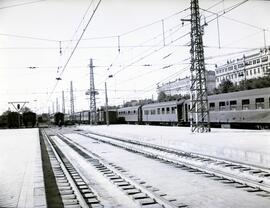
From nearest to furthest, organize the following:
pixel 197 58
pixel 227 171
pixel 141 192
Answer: pixel 141 192 < pixel 227 171 < pixel 197 58

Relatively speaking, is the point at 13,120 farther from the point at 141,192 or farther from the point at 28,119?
the point at 141,192

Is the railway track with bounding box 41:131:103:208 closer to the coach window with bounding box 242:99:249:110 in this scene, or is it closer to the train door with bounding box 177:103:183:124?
the coach window with bounding box 242:99:249:110

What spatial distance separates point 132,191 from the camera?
8.66m

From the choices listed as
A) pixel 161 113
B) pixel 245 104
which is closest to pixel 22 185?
pixel 245 104

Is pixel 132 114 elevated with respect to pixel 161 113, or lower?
elevated

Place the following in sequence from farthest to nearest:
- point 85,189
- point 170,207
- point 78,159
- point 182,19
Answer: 1. point 182,19
2. point 78,159
3. point 85,189
4. point 170,207

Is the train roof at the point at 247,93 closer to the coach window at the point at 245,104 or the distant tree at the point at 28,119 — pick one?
the coach window at the point at 245,104

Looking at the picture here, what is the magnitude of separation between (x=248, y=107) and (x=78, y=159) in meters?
12.2

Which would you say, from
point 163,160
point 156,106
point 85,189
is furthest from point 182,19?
point 156,106

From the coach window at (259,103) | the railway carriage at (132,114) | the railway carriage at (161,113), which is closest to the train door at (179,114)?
the railway carriage at (161,113)

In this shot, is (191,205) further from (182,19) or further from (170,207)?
(182,19)

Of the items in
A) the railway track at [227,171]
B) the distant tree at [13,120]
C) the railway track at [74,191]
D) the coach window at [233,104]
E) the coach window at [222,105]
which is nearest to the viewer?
the railway track at [74,191]

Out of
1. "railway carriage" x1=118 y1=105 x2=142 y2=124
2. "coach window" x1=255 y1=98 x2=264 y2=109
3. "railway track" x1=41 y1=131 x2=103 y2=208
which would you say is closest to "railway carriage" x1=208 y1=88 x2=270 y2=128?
"coach window" x1=255 y1=98 x2=264 y2=109

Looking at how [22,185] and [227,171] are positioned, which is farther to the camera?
[227,171]
